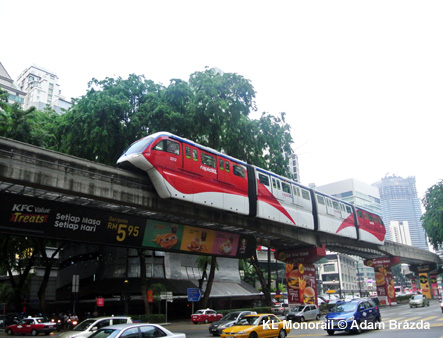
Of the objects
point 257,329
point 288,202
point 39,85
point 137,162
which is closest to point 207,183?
point 137,162

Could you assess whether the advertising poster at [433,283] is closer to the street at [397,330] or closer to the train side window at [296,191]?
the street at [397,330]

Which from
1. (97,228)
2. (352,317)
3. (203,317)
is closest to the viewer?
(352,317)

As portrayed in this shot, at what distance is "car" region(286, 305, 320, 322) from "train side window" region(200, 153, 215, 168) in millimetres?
13827

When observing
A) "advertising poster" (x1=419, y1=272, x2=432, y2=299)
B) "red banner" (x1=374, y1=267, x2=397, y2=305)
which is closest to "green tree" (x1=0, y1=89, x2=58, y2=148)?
"red banner" (x1=374, y1=267, x2=397, y2=305)

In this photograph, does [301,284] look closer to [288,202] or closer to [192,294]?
[288,202]

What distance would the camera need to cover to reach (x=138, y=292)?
119ft

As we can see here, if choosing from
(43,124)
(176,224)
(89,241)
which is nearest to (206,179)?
(176,224)

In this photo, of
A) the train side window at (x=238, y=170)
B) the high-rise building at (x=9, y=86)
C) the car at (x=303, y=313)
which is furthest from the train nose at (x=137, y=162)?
the high-rise building at (x=9, y=86)

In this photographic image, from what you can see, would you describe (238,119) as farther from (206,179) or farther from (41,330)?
(41,330)

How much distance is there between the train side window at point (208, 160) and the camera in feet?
72.1

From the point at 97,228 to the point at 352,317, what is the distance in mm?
13185

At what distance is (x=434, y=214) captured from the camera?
5503cm

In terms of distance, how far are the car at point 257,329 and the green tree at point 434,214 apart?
149 ft

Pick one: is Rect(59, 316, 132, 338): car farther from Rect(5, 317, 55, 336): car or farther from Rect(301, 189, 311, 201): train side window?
Rect(301, 189, 311, 201): train side window
